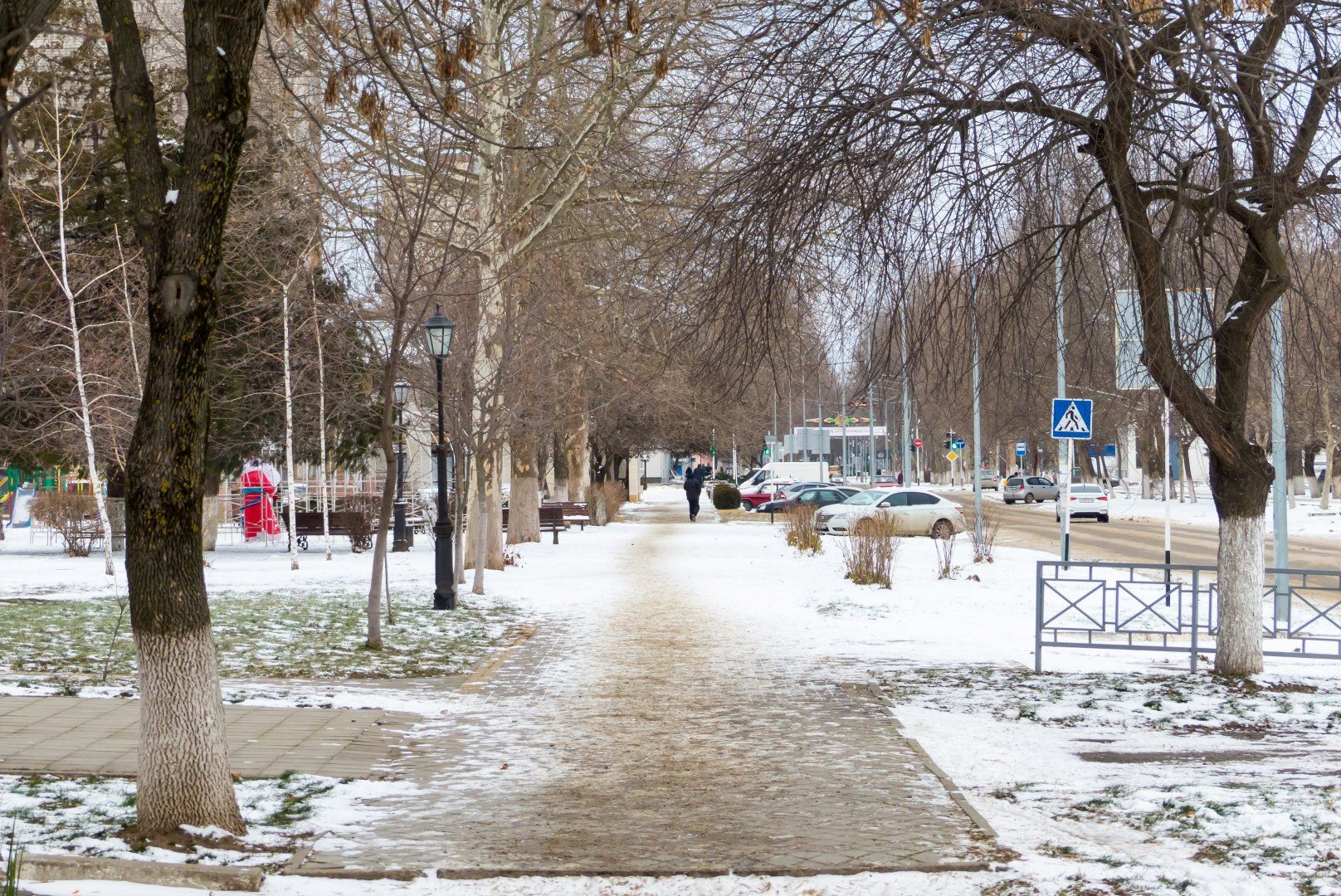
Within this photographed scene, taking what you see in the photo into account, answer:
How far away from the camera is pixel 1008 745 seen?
967 centimetres

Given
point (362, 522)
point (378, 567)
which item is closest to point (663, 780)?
point (378, 567)

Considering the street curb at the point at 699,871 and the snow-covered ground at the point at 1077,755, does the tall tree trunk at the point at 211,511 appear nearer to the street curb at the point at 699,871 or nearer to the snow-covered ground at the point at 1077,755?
the snow-covered ground at the point at 1077,755

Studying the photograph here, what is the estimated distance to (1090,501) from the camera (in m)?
53.3

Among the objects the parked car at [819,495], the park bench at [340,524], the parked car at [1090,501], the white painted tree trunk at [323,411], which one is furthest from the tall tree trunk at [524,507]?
the parked car at [1090,501]

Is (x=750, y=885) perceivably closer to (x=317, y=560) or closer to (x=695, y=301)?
(x=695, y=301)

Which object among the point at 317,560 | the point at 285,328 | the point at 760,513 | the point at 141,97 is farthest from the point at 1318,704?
the point at 760,513

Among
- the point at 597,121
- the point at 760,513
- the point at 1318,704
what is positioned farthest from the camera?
the point at 760,513

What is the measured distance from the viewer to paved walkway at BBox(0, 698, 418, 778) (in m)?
8.38

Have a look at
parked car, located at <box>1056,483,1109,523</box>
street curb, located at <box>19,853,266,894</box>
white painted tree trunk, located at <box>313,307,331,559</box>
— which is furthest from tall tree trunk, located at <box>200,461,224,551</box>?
parked car, located at <box>1056,483,1109,523</box>

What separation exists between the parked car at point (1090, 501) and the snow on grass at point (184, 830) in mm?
47736

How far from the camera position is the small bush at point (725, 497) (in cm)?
6103

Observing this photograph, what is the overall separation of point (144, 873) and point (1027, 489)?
72.8 m

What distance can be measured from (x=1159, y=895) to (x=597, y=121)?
18282mm

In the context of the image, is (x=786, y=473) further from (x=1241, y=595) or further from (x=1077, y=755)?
(x=1077, y=755)
